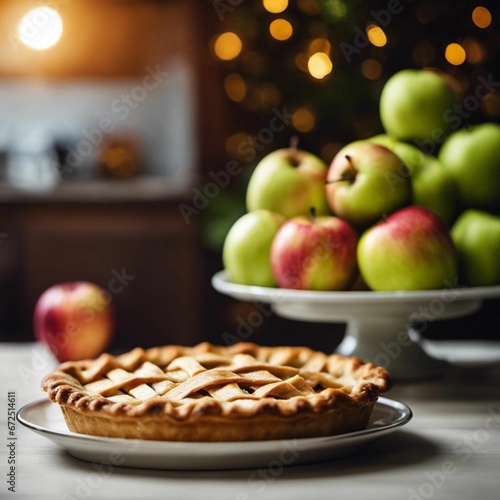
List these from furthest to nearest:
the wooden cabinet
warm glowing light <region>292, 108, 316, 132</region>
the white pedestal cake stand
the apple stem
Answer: the wooden cabinet
warm glowing light <region>292, 108, 316, 132</region>
the apple stem
the white pedestal cake stand

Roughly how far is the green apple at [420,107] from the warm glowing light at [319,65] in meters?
1.37

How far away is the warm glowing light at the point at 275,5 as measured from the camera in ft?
8.73

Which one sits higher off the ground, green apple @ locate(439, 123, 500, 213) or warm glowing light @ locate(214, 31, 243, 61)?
warm glowing light @ locate(214, 31, 243, 61)

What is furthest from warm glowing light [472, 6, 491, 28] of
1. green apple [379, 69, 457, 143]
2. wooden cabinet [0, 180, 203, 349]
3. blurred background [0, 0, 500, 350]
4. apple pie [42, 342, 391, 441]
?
apple pie [42, 342, 391, 441]

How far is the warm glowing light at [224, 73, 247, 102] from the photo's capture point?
2902mm

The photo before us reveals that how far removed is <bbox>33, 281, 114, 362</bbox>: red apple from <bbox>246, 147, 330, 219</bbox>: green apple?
0.28 metres

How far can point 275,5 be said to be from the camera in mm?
2686

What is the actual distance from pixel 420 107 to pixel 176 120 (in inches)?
92.5

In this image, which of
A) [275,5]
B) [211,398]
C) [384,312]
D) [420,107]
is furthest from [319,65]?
[211,398]

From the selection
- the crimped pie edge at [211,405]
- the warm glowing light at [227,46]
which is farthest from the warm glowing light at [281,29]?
A: the crimped pie edge at [211,405]

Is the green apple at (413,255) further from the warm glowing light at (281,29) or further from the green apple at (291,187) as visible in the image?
the warm glowing light at (281,29)

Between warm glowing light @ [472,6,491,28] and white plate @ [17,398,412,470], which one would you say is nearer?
white plate @ [17,398,412,470]

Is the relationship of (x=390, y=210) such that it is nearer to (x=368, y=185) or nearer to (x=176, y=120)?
(x=368, y=185)

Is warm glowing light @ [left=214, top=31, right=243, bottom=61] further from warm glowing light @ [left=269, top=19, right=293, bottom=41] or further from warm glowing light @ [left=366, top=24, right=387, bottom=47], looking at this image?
warm glowing light @ [left=366, top=24, right=387, bottom=47]
